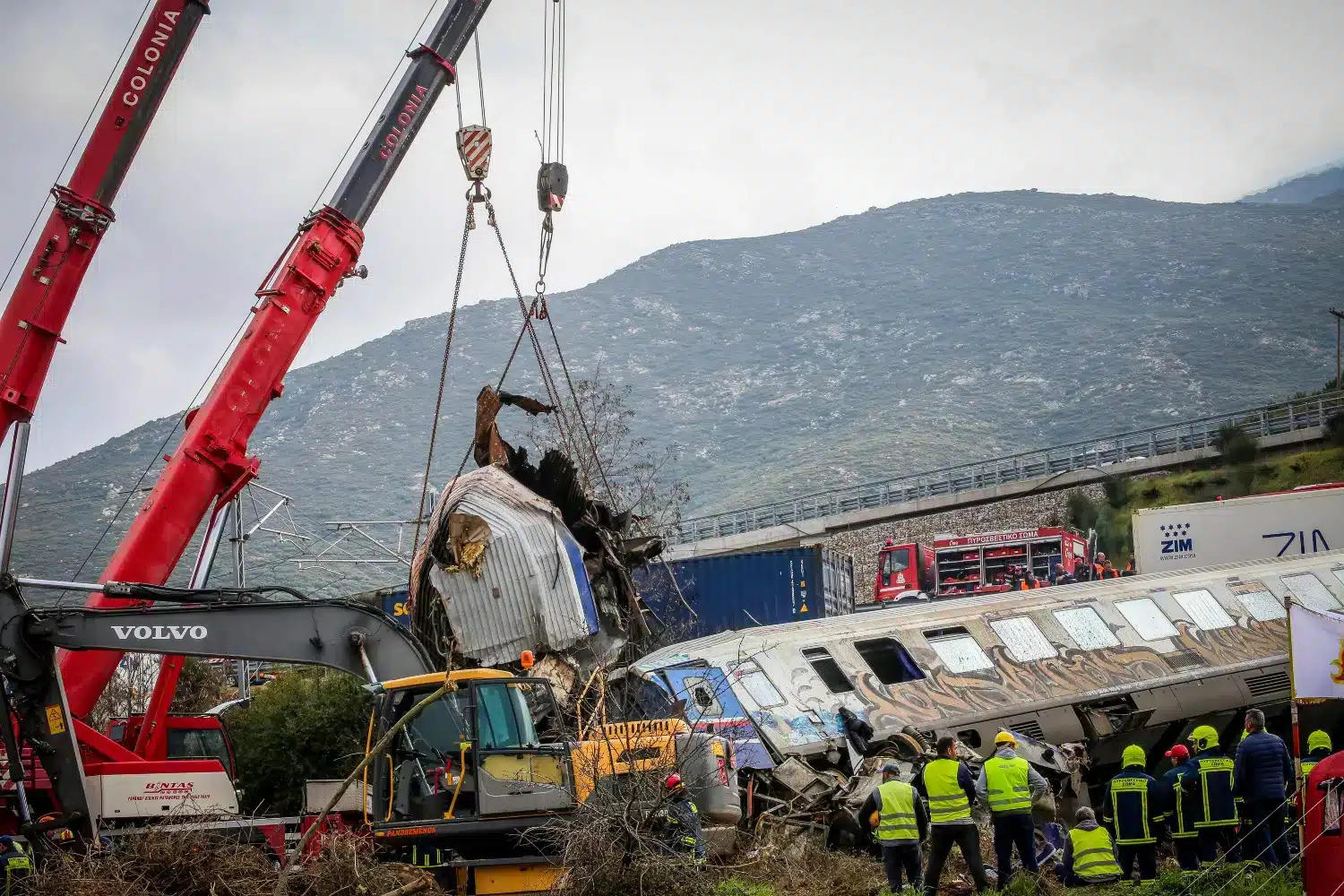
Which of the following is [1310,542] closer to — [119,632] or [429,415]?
[119,632]

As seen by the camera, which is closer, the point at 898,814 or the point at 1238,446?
the point at 898,814

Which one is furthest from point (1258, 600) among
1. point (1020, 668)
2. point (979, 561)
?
point (979, 561)

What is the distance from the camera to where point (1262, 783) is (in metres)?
12.1

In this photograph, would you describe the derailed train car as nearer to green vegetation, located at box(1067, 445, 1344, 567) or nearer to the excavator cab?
the excavator cab

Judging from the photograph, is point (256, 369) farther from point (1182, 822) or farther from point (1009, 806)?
point (1182, 822)

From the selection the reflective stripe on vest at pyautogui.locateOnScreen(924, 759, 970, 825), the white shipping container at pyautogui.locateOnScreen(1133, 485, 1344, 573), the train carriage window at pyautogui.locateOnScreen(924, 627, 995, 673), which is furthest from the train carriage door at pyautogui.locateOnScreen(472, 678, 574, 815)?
the white shipping container at pyautogui.locateOnScreen(1133, 485, 1344, 573)

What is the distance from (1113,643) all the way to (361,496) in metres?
109

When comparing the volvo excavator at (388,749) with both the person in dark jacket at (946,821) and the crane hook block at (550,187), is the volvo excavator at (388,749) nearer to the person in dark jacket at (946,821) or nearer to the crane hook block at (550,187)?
the person in dark jacket at (946,821)

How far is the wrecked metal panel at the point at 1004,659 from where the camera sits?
50.4 ft

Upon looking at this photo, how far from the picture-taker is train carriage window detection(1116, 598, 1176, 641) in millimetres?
18625

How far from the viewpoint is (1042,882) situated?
11.8 m

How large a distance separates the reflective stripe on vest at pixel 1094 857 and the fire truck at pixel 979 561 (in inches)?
1094

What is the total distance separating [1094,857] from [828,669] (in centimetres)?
477

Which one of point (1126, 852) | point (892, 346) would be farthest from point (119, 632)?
point (892, 346)
